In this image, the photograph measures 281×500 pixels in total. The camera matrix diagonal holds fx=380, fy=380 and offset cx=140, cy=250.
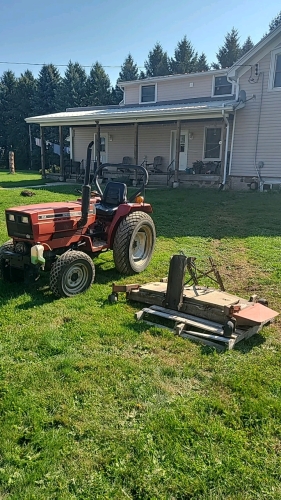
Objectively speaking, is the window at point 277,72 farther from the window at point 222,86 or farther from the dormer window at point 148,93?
the dormer window at point 148,93

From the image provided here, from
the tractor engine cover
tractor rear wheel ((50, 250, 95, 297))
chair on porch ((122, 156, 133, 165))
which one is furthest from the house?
tractor rear wheel ((50, 250, 95, 297))

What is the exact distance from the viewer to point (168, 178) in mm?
16500

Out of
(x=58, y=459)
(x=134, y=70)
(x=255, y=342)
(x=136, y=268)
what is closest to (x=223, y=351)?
(x=255, y=342)

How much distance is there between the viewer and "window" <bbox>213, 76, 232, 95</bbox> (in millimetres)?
18688

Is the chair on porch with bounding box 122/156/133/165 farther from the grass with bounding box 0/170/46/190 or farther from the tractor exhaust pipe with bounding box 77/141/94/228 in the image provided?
the tractor exhaust pipe with bounding box 77/141/94/228

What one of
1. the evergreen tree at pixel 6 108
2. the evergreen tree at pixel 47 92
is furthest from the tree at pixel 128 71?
the evergreen tree at pixel 6 108

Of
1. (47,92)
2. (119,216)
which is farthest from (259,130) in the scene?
(47,92)

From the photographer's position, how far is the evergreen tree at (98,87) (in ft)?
135

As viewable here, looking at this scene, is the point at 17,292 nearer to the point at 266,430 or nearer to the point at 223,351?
the point at 223,351

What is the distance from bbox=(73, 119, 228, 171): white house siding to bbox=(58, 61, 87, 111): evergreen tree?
19.1 metres

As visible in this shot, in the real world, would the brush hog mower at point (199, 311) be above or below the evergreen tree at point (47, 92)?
below

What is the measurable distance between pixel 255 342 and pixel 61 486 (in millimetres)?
2310

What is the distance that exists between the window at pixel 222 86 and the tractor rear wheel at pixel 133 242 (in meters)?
15.3

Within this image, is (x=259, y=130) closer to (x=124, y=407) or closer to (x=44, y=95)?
(x=124, y=407)
